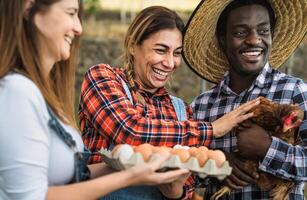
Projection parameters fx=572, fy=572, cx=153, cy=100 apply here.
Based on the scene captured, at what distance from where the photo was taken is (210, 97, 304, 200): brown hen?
93.8 inches

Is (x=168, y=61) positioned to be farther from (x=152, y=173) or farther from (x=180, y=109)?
(x=152, y=173)

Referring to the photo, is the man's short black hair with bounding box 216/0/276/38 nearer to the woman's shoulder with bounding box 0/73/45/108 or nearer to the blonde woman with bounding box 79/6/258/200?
the blonde woman with bounding box 79/6/258/200

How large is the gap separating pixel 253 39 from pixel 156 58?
0.48 m

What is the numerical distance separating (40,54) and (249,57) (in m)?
1.17

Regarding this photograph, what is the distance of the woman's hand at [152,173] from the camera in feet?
6.57

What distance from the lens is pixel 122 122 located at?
244cm

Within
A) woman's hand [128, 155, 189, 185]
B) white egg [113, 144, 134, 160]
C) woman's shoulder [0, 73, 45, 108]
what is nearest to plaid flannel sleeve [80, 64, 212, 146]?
white egg [113, 144, 134, 160]

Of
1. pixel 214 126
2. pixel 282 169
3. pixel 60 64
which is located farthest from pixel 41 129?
pixel 282 169

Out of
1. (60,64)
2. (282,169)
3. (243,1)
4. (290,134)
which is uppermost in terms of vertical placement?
(243,1)

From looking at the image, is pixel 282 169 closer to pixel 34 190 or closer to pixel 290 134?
pixel 290 134

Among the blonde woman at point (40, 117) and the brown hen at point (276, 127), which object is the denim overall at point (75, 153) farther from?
the brown hen at point (276, 127)

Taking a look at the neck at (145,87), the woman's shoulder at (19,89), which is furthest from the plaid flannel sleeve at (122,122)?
the woman's shoulder at (19,89)

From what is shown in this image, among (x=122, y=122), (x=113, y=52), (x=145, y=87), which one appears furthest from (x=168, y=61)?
(x=113, y=52)

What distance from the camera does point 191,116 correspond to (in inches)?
114
